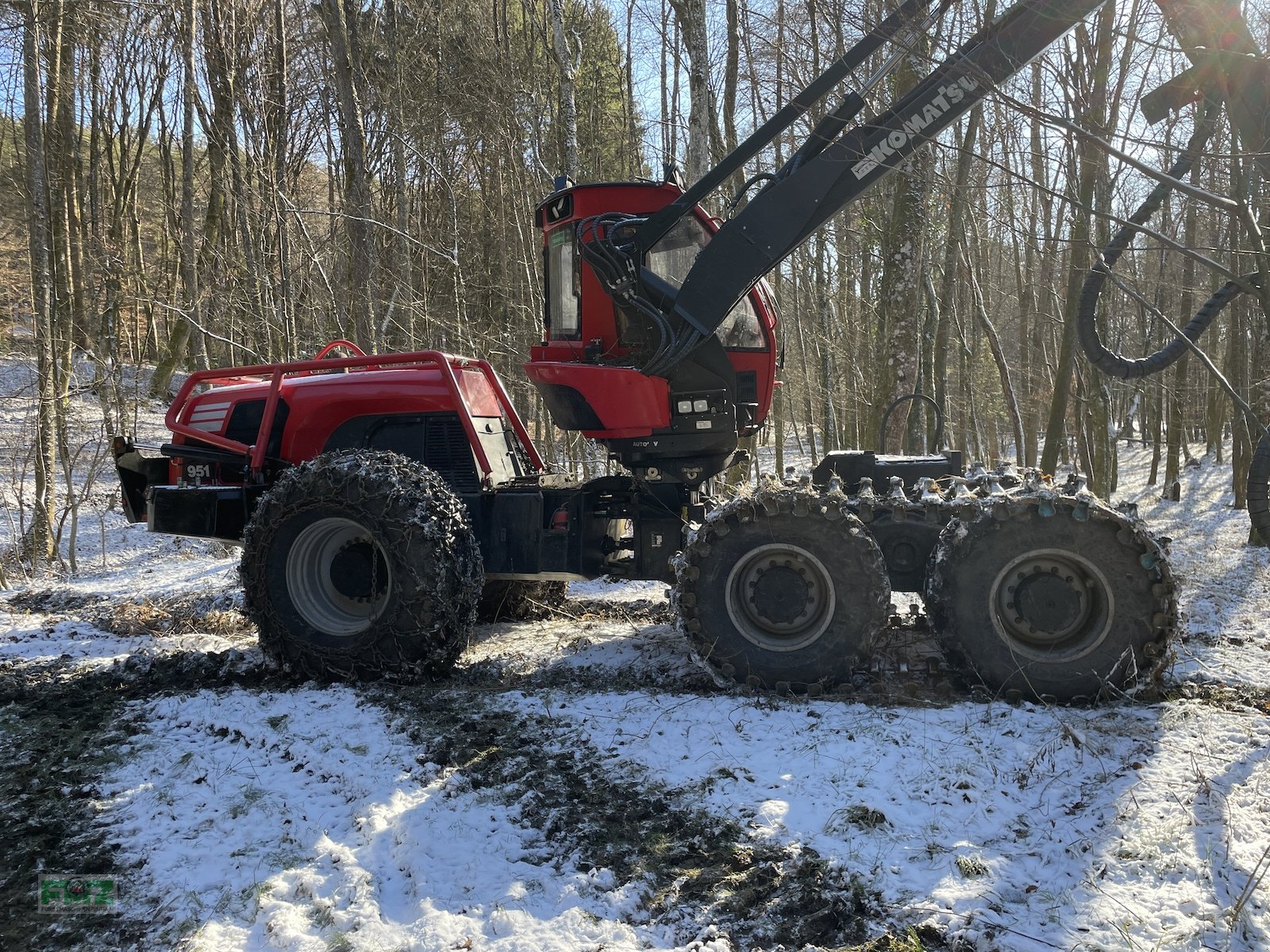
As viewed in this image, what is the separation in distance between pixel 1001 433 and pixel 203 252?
1192 inches

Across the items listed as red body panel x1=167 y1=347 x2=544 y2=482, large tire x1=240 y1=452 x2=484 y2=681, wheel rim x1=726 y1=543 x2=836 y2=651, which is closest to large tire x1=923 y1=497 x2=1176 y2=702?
wheel rim x1=726 y1=543 x2=836 y2=651

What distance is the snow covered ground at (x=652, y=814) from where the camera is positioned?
256cm

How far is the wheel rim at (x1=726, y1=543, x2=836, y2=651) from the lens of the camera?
441cm

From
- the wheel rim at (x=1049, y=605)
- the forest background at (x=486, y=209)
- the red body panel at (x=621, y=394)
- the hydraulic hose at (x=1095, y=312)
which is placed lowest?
the wheel rim at (x=1049, y=605)

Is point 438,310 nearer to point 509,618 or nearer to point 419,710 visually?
point 509,618

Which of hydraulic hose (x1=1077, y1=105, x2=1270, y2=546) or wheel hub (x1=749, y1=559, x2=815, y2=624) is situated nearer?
wheel hub (x1=749, y1=559, x2=815, y2=624)

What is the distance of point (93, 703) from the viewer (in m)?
4.60

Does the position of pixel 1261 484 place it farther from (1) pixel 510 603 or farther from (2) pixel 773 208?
(1) pixel 510 603

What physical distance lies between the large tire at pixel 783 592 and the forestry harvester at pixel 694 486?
0.04 ft

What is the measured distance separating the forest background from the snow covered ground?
2488mm

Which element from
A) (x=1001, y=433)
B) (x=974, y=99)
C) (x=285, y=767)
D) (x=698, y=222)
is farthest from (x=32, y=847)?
(x=1001, y=433)

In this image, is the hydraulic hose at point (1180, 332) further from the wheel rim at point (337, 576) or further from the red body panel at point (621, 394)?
the wheel rim at point (337, 576)

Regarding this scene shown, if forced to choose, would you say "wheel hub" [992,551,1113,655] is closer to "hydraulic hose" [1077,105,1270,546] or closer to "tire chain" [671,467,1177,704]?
"tire chain" [671,467,1177,704]

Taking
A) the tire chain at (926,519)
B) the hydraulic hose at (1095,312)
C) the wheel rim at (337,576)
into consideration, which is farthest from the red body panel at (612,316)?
the hydraulic hose at (1095,312)
